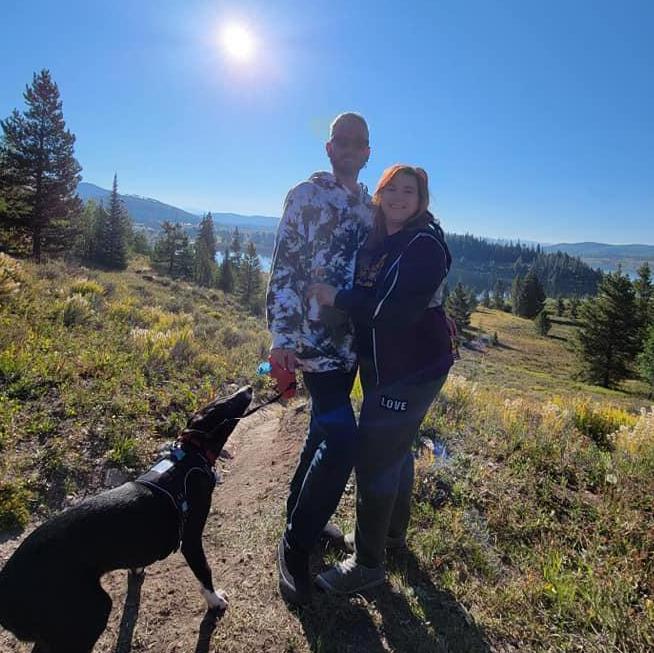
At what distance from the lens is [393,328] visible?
5.92 ft

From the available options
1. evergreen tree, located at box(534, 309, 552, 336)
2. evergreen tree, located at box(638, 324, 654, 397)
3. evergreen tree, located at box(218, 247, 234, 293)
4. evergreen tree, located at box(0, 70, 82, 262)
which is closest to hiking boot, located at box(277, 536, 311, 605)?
evergreen tree, located at box(0, 70, 82, 262)

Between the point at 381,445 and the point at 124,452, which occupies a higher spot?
the point at 381,445

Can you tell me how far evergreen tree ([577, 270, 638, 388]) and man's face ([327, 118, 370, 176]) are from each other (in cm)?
3203

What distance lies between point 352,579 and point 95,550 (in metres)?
1.33

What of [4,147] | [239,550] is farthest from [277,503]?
[4,147]

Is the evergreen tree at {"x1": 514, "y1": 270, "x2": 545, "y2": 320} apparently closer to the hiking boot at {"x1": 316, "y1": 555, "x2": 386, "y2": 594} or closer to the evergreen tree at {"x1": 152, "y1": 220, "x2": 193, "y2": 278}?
the evergreen tree at {"x1": 152, "y1": 220, "x2": 193, "y2": 278}

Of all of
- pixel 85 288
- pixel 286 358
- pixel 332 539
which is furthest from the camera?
pixel 85 288

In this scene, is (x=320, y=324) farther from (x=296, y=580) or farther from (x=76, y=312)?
(x=76, y=312)

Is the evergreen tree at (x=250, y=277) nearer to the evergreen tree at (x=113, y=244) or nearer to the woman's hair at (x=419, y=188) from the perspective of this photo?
the evergreen tree at (x=113, y=244)

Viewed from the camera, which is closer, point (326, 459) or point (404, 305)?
point (404, 305)

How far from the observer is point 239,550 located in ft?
8.87

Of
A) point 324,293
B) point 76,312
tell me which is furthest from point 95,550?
point 76,312

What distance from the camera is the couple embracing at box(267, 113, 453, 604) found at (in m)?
1.92

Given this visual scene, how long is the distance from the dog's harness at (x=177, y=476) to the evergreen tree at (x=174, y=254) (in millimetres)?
43978
